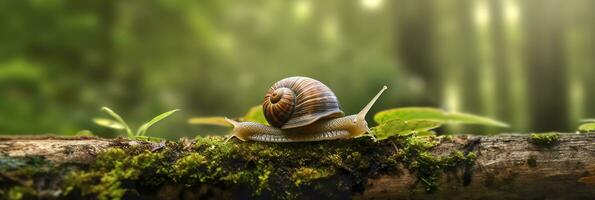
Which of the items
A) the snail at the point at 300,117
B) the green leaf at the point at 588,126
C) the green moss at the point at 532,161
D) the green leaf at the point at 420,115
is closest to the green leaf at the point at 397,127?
the snail at the point at 300,117

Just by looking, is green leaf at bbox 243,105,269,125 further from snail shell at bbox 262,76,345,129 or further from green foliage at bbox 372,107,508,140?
green foliage at bbox 372,107,508,140

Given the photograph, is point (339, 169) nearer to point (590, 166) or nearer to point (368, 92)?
point (590, 166)

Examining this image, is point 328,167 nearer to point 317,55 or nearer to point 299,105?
point 299,105

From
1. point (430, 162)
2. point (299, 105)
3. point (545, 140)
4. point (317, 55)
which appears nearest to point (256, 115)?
point (299, 105)

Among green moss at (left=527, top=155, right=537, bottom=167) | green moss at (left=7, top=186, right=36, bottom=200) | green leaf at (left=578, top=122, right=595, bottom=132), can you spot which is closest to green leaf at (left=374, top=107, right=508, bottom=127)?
green leaf at (left=578, top=122, right=595, bottom=132)

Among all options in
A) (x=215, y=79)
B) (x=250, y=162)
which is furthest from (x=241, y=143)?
(x=215, y=79)

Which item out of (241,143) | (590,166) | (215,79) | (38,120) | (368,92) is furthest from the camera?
(215,79)
